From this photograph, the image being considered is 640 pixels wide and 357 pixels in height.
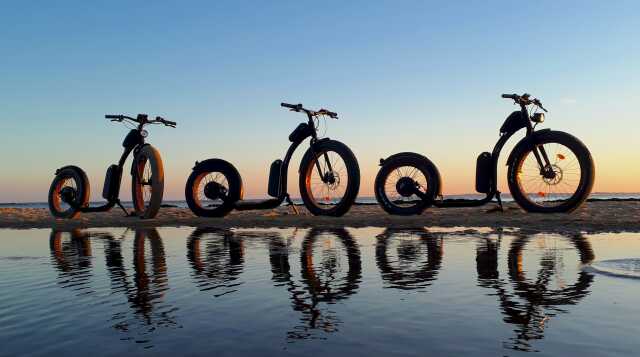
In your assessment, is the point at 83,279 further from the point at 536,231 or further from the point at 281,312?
the point at 536,231

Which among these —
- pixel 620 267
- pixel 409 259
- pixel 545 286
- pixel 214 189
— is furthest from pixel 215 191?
pixel 545 286

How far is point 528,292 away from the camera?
533 centimetres

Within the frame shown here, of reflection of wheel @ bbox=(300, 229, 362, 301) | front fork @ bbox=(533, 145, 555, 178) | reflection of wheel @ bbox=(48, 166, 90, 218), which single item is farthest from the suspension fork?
reflection of wheel @ bbox=(48, 166, 90, 218)

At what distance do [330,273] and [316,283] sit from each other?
28.5 inches

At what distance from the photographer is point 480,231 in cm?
1230

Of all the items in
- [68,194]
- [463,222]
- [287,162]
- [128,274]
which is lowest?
[128,274]

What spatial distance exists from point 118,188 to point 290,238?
10578 mm

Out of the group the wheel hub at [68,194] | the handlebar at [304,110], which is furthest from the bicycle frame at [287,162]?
the wheel hub at [68,194]

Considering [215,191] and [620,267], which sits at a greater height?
[215,191]

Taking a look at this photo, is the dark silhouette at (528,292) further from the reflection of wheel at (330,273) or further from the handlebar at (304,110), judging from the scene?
the handlebar at (304,110)

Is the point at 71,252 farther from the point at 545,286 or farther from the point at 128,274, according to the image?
the point at 545,286

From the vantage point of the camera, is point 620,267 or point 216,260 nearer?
point 620,267

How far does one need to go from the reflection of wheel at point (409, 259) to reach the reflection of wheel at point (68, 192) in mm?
13750

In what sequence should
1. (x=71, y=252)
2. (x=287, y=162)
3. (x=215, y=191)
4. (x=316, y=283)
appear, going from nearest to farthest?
(x=316, y=283) < (x=71, y=252) < (x=287, y=162) < (x=215, y=191)
